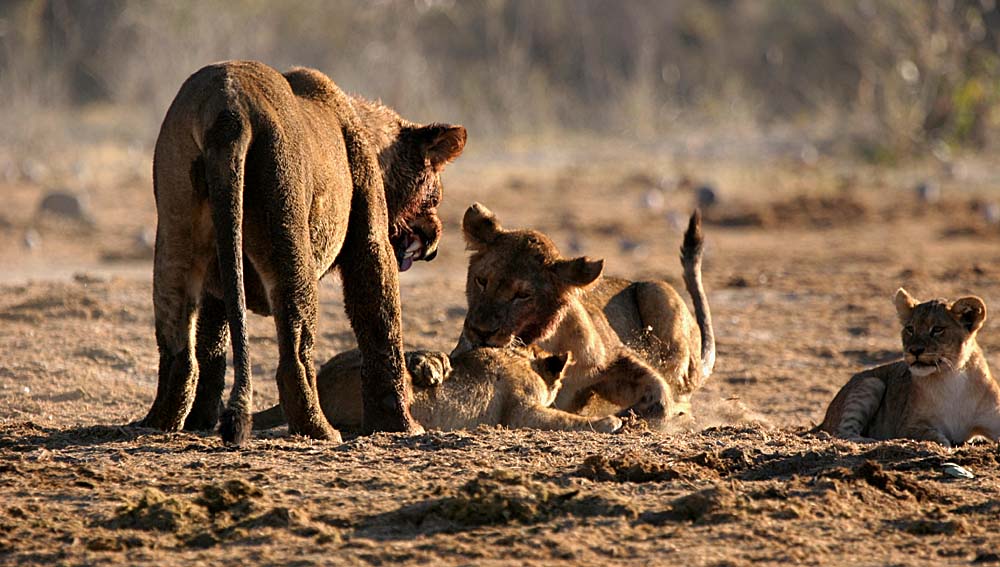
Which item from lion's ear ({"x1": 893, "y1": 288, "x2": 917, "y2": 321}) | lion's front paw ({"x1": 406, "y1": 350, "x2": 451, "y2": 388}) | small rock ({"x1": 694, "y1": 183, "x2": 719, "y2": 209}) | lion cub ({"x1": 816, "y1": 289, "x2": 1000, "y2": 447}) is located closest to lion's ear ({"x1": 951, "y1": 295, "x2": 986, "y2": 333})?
lion cub ({"x1": 816, "y1": 289, "x2": 1000, "y2": 447})

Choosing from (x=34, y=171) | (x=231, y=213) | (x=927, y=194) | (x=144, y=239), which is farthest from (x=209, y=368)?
(x=34, y=171)

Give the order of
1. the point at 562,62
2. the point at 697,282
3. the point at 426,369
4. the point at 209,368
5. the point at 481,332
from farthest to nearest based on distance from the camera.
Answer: the point at 562,62 → the point at 697,282 → the point at 481,332 → the point at 426,369 → the point at 209,368

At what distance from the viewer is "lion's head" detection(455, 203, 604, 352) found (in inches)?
263

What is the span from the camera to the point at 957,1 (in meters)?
24.7

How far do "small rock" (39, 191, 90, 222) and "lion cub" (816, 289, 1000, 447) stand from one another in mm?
10087

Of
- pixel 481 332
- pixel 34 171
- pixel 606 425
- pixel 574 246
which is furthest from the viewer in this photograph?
pixel 34 171

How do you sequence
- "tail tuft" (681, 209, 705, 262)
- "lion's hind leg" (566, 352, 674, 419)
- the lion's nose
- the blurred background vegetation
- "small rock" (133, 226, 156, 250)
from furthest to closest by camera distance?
the blurred background vegetation → "small rock" (133, 226, 156, 250) → "tail tuft" (681, 209, 705, 262) → "lion's hind leg" (566, 352, 674, 419) → the lion's nose

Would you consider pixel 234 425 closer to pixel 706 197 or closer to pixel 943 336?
pixel 943 336

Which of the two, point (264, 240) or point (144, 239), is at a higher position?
point (144, 239)

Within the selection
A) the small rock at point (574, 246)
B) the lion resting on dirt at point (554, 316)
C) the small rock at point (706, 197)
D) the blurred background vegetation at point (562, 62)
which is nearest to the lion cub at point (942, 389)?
the lion resting on dirt at point (554, 316)

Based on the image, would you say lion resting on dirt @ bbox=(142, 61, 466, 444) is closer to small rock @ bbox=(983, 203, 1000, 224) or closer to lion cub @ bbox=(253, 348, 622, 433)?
lion cub @ bbox=(253, 348, 622, 433)

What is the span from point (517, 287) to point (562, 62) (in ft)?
78.5

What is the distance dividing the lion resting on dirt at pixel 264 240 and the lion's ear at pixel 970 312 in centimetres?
259

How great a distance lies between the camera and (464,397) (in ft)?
20.8
